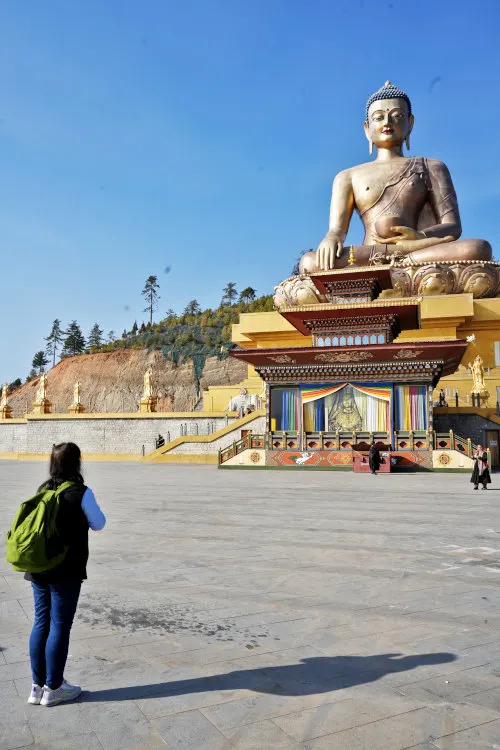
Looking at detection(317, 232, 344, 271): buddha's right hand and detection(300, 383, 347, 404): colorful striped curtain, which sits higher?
detection(317, 232, 344, 271): buddha's right hand

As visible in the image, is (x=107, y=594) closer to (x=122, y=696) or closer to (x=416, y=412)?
(x=122, y=696)

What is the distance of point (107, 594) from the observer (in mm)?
5641

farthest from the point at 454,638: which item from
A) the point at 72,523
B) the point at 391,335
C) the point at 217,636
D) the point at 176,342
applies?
the point at 176,342

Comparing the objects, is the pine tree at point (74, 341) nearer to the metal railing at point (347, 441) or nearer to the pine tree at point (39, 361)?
the pine tree at point (39, 361)

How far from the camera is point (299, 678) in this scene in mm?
3703

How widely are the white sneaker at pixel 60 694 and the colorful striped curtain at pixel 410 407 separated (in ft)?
67.7

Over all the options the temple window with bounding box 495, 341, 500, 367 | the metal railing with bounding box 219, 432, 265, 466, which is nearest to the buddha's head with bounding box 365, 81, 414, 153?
the temple window with bounding box 495, 341, 500, 367

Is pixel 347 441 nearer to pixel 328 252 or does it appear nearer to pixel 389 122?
pixel 328 252

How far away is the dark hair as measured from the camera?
11.8ft

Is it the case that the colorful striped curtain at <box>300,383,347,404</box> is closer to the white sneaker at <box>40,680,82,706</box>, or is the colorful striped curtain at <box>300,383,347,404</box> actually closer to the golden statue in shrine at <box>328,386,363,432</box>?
the golden statue in shrine at <box>328,386,363,432</box>

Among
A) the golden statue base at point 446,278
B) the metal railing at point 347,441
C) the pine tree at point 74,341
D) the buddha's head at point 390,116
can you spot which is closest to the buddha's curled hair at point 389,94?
the buddha's head at point 390,116

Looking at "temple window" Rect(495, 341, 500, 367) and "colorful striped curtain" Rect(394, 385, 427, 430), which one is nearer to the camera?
"colorful striped curtain" Rect(394, 385, 427, 430)

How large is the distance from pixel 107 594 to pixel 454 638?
3021mm

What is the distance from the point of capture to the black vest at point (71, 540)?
341cm
